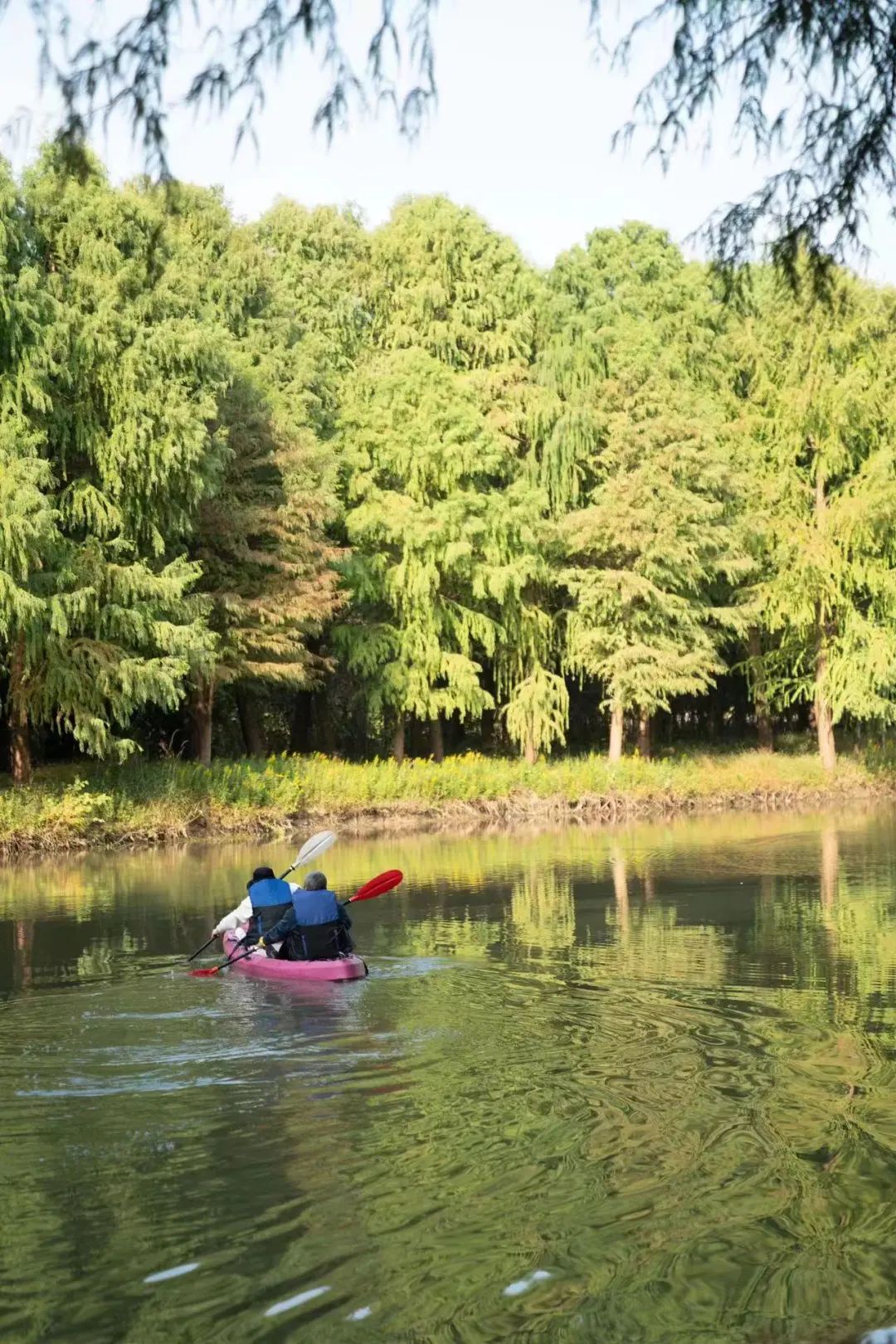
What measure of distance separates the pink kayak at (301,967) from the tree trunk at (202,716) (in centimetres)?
1902

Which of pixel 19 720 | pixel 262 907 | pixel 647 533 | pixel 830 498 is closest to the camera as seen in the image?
Result: pixel 262 907

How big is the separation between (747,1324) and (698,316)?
130ft

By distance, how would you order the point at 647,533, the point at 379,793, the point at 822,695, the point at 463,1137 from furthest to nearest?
the point at 822,695 < the point at 647,533 < the point at 379,793 < the point at 463,1137

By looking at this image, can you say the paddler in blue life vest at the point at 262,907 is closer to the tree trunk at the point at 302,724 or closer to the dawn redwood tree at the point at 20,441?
the dawn redwood tree at the point at 20,441

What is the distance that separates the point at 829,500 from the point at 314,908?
101ft

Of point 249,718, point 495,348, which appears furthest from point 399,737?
point 495,348

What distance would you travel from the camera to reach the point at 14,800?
27062 millimetres

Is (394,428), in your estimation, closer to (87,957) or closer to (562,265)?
(562,265)

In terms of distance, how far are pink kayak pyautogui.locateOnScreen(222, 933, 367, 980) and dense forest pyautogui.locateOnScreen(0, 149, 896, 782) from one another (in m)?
15.3

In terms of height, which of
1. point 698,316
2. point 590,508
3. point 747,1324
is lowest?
point 747,1324

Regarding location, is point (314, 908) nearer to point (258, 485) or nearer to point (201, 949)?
point (201, 949)

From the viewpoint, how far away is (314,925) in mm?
13375

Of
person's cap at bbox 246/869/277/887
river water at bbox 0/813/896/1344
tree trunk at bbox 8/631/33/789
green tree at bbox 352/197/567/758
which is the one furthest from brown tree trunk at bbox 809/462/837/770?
person's cap at bbox 246/869/277/887

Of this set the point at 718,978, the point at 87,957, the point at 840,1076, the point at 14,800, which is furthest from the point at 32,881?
the point at 840,1076
